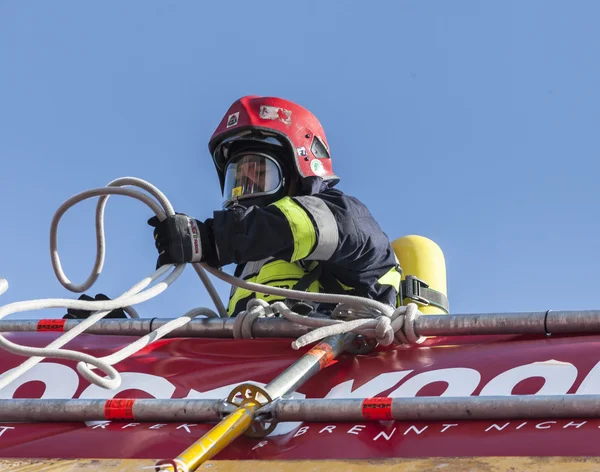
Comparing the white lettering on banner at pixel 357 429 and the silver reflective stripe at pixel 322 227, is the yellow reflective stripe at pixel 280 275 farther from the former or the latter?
the white lettering on banner at pixel 357 429

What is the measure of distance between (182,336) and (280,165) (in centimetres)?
135

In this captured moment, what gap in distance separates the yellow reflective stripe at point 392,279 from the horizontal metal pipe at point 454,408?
180 cm

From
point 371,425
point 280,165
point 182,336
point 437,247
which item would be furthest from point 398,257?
point 371,425

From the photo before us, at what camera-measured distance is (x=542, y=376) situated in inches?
111

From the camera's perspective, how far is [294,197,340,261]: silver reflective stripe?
3.89 m

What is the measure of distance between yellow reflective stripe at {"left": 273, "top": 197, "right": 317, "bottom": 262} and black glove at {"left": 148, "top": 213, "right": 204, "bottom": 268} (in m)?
0.38

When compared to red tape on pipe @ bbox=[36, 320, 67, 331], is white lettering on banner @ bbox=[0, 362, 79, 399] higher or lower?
lower

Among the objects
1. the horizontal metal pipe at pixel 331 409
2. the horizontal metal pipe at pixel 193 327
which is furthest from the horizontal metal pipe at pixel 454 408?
the horizontal metal pipe at pixel 193 327

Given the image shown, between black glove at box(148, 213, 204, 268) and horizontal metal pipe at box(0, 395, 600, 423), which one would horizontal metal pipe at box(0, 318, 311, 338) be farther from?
horizontal metal pipe at box(0, 395, 600, 423)

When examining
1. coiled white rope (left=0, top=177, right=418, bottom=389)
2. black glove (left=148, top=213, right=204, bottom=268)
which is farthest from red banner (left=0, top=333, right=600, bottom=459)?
black glove (left=148, top=213, right=204, bottom=268)

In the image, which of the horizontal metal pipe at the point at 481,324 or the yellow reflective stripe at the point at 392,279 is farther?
the yellow reflective stripe at the point at 392,279

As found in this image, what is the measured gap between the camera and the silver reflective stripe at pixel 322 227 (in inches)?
153

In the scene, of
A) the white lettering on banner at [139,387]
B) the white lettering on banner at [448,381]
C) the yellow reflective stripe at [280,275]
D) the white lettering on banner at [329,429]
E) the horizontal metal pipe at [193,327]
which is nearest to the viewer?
the white lettering on banner at [329,429]

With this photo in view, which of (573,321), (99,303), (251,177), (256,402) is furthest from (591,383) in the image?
(251,177)
